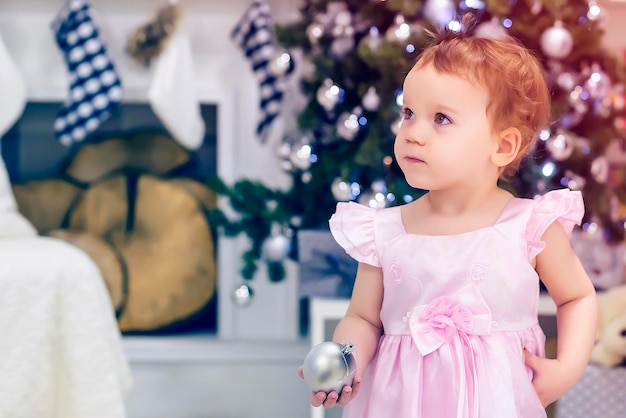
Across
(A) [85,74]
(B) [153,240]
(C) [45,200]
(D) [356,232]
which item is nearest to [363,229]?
(D) [356,232]

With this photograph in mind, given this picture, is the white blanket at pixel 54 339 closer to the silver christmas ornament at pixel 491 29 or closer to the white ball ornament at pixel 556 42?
the silver christmas ornament at pixel 491 29

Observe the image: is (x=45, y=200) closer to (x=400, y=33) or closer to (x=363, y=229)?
(x=400, y=33)

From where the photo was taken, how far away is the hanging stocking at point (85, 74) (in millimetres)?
2117

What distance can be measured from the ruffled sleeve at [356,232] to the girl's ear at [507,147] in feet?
0.63

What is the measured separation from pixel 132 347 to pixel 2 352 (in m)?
0.77

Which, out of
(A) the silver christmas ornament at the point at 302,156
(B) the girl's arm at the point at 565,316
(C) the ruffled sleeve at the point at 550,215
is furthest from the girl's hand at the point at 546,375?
(A) the silver christmas ornament at the point at 302,156

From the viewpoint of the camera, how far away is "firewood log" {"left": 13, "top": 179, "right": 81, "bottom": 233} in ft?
7.85

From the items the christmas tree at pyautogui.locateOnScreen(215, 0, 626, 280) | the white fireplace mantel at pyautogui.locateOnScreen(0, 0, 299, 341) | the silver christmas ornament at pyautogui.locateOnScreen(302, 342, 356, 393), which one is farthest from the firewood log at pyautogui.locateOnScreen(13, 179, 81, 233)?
the silver christmas ornament at pyautogui.locateOnScreen(302, 342, 356, 393)

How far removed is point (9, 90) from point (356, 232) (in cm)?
125

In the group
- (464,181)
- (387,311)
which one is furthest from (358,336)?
(464,181)

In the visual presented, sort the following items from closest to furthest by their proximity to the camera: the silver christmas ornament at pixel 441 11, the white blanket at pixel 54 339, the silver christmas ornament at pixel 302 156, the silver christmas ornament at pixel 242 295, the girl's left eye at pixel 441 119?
the girl's left eye at pixel 441 119 → the white blanket at pixel 54 339 → the silver christmas ornament at pixel 441 11 → the silver christmas ornament at pixel 302 156 → the silver christmas ornament at pixel 242 295

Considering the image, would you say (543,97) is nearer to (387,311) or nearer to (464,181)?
(464,181)

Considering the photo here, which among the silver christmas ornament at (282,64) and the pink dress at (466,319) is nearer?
the pink dress at (466,319)

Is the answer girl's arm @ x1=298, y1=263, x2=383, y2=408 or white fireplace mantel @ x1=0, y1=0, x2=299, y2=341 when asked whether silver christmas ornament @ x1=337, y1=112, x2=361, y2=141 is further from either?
girl's arm @ x1=298, y1=263, x2=383, y2=408
